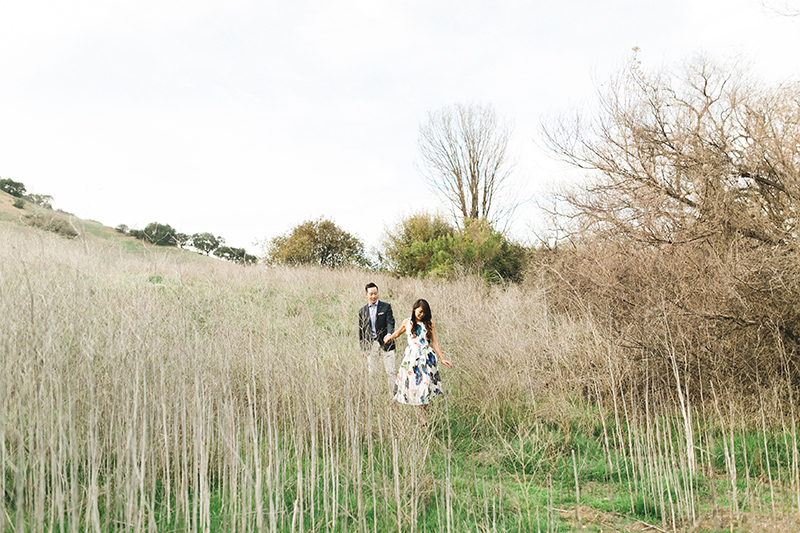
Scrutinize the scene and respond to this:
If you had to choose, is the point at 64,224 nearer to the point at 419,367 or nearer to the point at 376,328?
the point at 376,328

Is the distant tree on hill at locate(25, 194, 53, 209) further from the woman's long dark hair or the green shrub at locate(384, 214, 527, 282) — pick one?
the green shrub at locate(384, 214, 527, 282)

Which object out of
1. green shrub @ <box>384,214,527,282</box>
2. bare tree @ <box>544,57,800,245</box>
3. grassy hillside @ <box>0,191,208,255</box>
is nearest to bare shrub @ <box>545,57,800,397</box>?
bare tree @ <box>544,57,800,245</box>

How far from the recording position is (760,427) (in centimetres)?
545

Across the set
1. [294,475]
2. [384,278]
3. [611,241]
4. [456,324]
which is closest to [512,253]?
[384,278]

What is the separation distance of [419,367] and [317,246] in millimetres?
17205

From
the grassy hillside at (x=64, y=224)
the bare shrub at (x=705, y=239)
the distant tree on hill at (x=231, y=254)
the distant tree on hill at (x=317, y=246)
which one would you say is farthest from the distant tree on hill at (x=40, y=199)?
the distant tree on hill at (x=317, y=246)

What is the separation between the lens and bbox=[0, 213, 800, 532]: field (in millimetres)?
3027

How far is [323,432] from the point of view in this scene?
11.2 feet

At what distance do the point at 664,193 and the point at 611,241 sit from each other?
90cm

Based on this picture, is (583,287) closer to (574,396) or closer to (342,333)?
(574,396)

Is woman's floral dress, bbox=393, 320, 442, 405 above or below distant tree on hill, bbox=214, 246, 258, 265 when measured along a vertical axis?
below

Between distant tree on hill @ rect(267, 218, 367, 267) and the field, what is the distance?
456 inches

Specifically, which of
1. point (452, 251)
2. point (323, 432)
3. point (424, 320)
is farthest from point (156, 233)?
point (452, 251)

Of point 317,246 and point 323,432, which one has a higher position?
point 317,246
